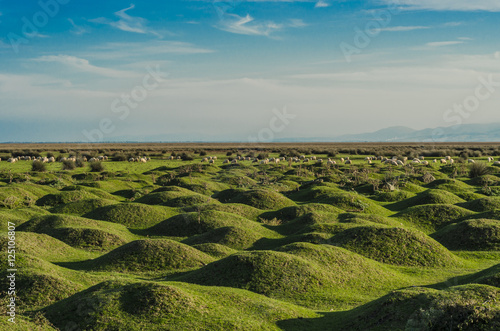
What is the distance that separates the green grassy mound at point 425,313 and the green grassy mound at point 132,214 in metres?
17.2

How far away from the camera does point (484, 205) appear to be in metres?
29.4

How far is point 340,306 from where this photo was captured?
535 inches

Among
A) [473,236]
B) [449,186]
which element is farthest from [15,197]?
[449,186]

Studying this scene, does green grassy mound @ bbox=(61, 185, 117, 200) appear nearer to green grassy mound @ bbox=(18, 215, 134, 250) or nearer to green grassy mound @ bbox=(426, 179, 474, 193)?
green grassy mound @ bbox=(18, 215, 134, 250)

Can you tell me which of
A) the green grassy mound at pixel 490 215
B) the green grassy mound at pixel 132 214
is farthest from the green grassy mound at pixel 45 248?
the green grassy mound at pixel 490 215

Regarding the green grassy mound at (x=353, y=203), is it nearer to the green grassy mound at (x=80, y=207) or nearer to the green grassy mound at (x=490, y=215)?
the green grassy mound at (x=490, y=215)

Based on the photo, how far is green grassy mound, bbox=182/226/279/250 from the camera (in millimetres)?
21531

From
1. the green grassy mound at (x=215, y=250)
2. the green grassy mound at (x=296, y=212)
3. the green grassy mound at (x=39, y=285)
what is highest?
the green grassy mound at (x=39, y=285)

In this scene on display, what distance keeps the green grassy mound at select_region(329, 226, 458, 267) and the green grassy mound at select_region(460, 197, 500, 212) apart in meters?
11.1

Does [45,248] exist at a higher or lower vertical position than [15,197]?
lower

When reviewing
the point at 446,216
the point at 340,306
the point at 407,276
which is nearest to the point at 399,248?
the point at 407,276

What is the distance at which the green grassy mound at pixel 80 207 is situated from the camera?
29580 mm

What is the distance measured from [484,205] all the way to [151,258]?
72.7 ft

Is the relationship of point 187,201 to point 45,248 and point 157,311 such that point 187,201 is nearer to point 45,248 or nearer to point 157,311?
point 45,248
